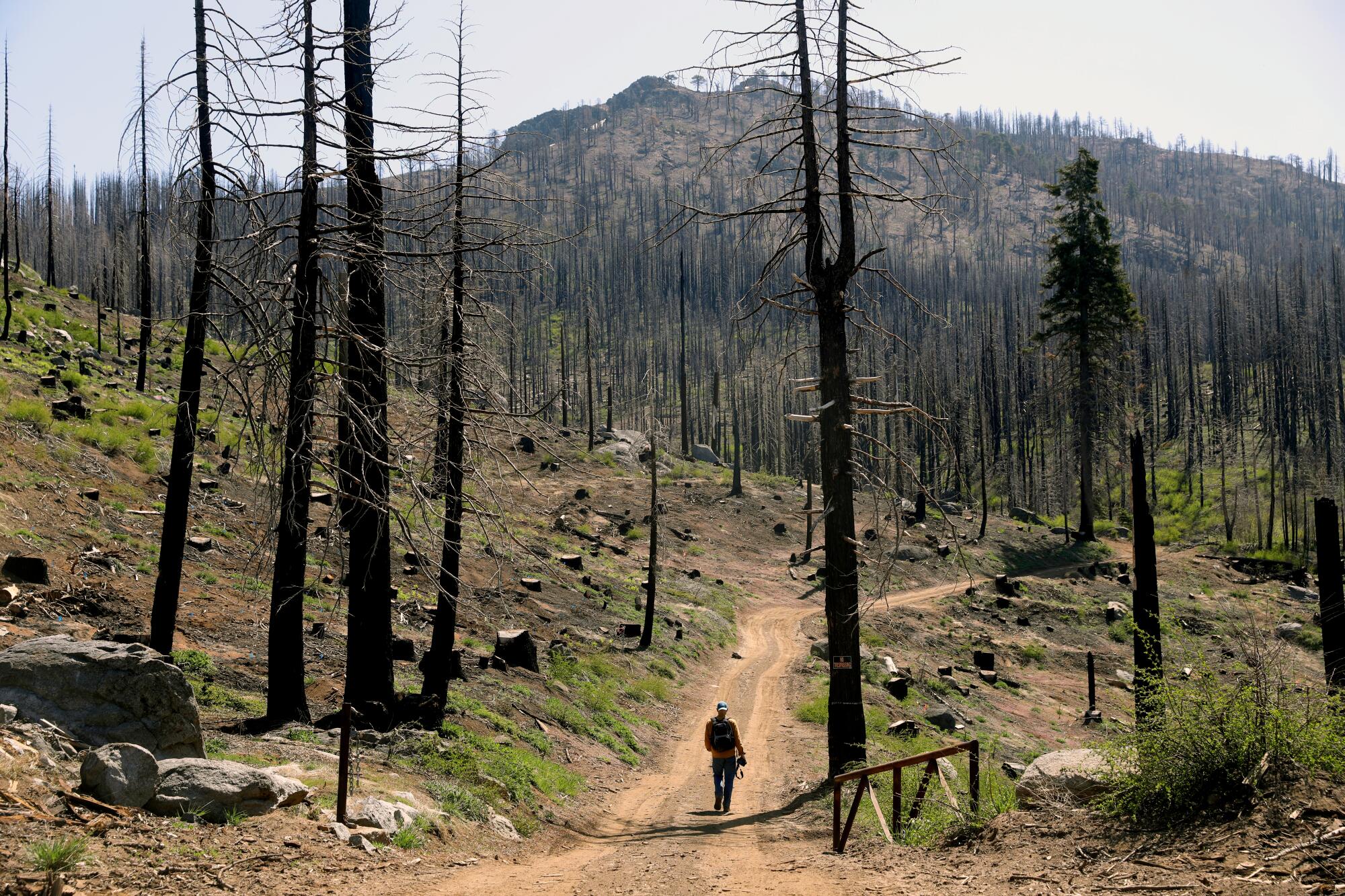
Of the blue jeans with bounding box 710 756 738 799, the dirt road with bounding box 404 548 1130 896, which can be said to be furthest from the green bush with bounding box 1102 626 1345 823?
the blue jeans with bounding box 710 756 738 799

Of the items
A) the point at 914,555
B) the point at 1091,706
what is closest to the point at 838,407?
the point at 1091,706

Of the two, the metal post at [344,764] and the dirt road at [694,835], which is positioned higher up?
the metal post at [344,764]

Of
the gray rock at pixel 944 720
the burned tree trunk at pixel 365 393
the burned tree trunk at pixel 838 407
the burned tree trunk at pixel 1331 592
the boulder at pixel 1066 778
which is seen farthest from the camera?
the gray rock at pixel 944 720

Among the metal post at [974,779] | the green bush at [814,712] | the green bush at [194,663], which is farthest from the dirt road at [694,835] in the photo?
the green bush at [194,663]

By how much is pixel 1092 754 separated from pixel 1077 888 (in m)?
3.36

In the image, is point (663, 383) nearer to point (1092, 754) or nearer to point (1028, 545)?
point (1028, 545)

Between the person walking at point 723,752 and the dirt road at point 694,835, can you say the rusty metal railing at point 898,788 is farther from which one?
the person walking at point 723,752

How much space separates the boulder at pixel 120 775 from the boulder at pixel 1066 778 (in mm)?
8653

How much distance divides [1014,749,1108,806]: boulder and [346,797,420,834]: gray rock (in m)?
6.74

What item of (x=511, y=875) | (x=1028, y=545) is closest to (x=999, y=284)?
(x=1028, y=545)

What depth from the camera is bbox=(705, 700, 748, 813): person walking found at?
13.2 meters

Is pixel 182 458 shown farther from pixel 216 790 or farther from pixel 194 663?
pixel 216 790

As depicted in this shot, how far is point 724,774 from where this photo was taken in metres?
13.4

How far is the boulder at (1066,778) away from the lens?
939 centimetres
